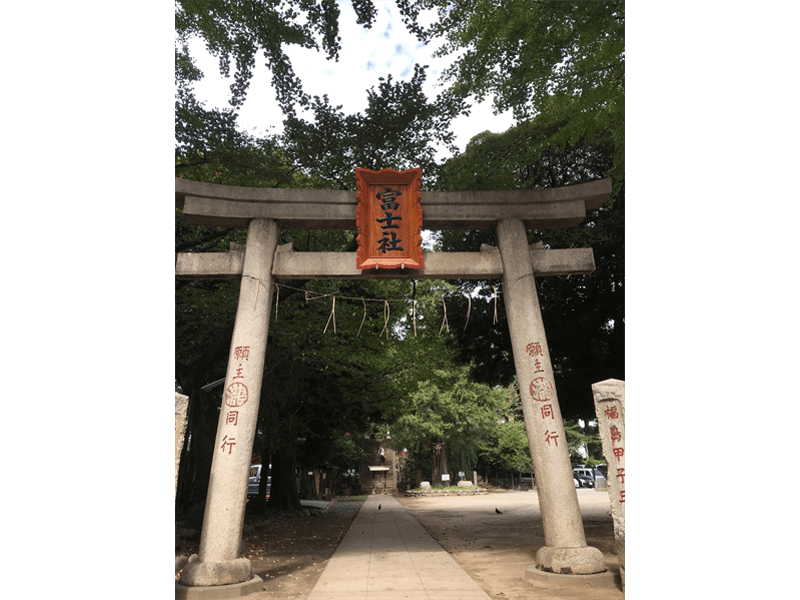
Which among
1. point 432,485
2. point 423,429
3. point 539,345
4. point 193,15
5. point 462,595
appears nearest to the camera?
point 462,595

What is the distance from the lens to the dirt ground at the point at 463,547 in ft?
22.6

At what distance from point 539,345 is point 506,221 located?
6.35 feet

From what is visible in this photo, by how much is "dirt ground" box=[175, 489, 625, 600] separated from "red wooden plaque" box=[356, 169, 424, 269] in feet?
14.6

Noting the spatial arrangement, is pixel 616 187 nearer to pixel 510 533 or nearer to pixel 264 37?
pixel 264 37

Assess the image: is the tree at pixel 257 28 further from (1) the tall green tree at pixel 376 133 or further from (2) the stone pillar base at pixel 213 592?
(2) the stone pillar base at pixel 213 592

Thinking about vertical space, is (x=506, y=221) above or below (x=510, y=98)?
below

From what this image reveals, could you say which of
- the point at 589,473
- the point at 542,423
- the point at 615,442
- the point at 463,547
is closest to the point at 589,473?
the point at 589,473

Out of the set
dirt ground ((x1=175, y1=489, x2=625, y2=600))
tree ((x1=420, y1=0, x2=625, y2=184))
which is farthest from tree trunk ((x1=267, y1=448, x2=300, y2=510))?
tree ((x1=420, y1=0, x2=625, y2=184))

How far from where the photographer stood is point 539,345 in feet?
25.6

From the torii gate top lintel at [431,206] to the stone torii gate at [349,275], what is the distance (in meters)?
0.02

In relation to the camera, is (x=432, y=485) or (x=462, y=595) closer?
(x=462, y=595)

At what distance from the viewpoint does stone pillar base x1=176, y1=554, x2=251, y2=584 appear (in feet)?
21.5

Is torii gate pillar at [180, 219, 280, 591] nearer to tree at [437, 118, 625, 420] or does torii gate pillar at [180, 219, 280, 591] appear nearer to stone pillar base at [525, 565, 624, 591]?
stone pillar base at [525, 565, 624, 591]

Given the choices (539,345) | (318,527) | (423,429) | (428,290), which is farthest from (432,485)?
(539,345)
